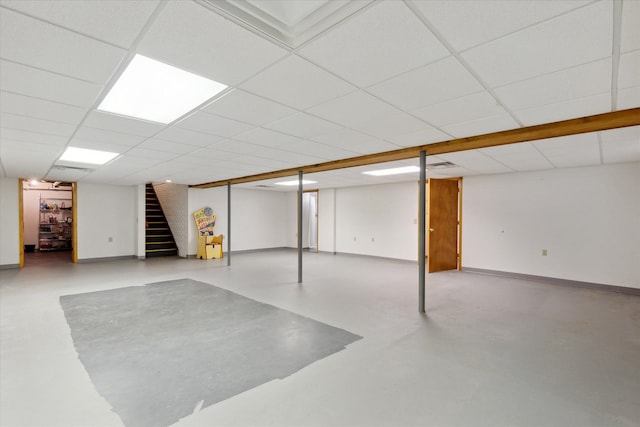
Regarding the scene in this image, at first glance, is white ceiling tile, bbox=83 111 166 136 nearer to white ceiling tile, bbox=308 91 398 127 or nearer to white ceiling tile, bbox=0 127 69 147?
white ceiling tile, bbox=0 127 69 147

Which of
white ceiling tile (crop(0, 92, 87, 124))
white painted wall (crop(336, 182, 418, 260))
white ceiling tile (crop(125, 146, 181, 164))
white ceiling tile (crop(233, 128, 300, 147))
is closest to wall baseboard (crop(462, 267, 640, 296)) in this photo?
white painted wall (crop(336, 182, 418, 260))

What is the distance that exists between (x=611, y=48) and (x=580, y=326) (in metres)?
3.33

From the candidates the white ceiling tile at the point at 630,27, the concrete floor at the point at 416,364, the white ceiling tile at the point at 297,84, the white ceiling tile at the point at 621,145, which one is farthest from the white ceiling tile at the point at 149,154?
the white ceiling tile at the point at 621,145

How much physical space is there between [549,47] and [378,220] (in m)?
7.32

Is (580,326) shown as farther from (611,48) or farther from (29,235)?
(29,235)

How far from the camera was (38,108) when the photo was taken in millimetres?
2584

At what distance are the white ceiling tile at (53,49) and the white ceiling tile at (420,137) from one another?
279cm

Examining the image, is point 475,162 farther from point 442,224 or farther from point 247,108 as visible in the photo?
point 247,108

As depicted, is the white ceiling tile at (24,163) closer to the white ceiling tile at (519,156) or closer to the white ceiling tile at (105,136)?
the white ceiling tile at (105,136)

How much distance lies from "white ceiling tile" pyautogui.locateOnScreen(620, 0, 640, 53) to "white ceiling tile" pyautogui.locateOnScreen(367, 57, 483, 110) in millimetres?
722

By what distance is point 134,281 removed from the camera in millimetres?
5961

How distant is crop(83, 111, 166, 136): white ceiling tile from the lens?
2859 mm

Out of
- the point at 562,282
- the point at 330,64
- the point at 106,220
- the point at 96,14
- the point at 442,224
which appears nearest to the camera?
the point at 96,14

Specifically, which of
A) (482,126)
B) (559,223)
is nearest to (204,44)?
(482,126)
